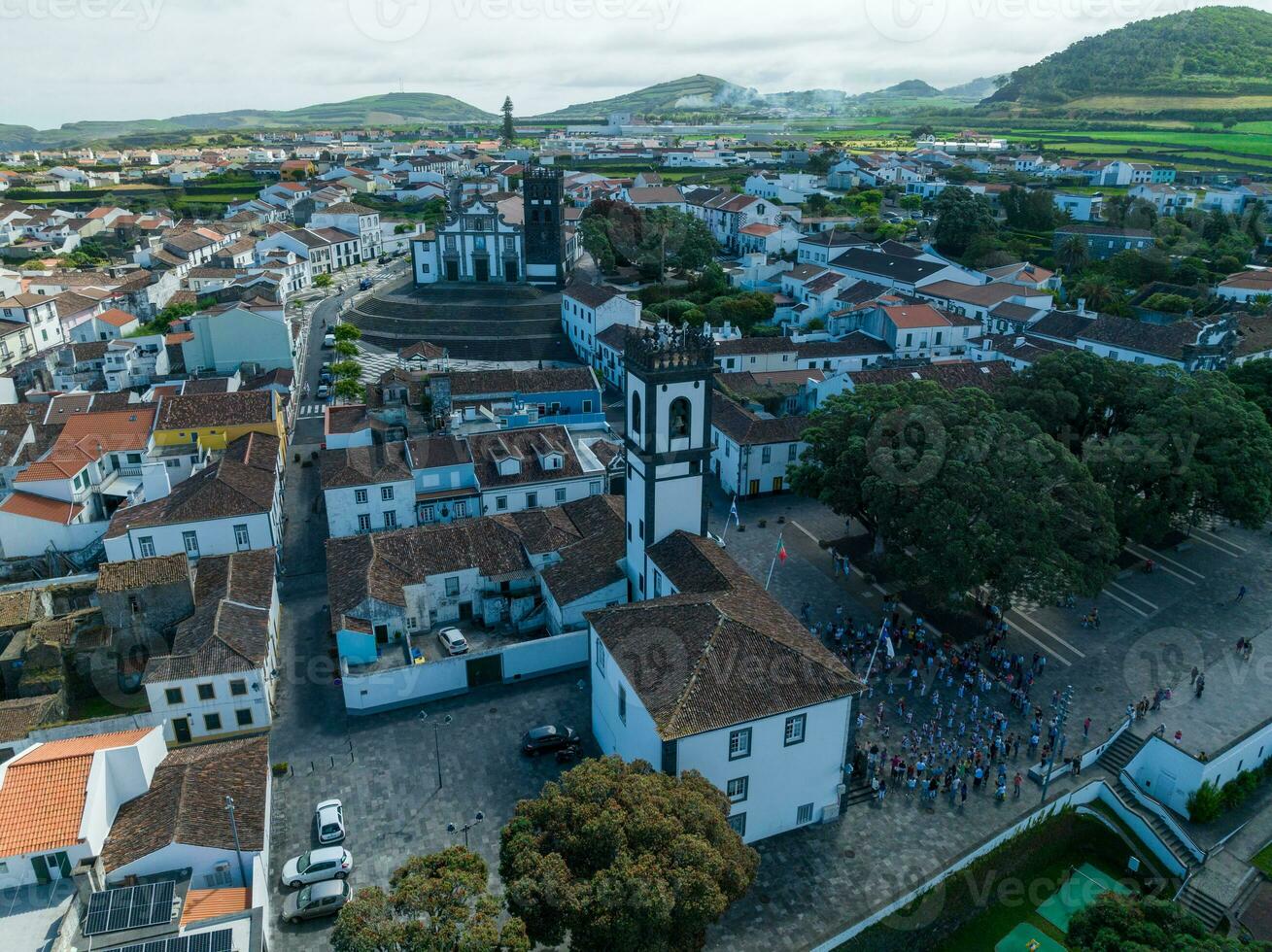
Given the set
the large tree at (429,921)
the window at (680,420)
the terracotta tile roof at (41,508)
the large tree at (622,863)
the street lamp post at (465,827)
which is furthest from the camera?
the terracotta tile roof at (41,508)

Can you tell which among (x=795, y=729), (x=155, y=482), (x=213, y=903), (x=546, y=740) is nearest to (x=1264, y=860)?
(x=795, y=729)

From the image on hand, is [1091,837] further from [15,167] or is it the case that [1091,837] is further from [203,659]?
[15,167]

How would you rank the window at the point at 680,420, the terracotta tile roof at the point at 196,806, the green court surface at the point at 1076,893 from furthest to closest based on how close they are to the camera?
the window at the point at 680,420 → the green court surface at the point at 1076,893 → the terracotta tile roof at the point at 196,806

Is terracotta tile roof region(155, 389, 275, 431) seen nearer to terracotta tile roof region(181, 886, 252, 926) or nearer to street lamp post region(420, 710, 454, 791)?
street lamp post region(420, 710, 454, 791)

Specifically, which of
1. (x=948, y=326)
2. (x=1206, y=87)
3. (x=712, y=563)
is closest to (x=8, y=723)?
(x=712, y=563)

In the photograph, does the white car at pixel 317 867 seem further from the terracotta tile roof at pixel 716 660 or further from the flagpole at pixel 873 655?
the flagpole at pixel 873 655

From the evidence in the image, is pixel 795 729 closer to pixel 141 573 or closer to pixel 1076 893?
pixel 1076 893

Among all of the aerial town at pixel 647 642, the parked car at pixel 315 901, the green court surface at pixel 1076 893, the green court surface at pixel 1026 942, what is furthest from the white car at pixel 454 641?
the green court surface at pixel 1076 893
